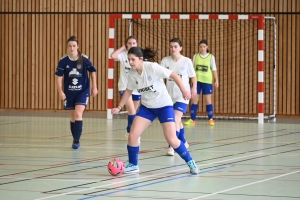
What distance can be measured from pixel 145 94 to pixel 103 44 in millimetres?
11240

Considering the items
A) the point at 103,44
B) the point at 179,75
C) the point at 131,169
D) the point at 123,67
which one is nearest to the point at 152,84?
the point at 131,169

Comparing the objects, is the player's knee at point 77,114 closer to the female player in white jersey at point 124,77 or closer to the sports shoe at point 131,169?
the female player in white jersey at point 124,77

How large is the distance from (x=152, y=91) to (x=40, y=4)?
12.1 m

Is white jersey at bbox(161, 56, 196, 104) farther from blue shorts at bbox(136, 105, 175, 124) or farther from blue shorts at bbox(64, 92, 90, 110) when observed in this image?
blue shorts at bbox(136, 105, 175, 124)

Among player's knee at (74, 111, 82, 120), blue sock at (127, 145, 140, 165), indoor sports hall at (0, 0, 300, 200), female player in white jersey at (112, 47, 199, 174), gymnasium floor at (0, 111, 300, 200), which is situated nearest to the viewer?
gymnasium floor at (0, 111, 300, 200)

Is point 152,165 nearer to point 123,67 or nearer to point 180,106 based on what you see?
point 180,106

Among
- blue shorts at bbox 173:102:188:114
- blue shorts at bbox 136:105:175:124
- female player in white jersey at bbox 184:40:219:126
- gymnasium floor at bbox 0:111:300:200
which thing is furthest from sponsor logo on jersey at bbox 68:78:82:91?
female player in white jersey at bbox 184:40:219:126

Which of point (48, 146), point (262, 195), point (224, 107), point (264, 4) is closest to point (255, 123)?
point (224, 107)

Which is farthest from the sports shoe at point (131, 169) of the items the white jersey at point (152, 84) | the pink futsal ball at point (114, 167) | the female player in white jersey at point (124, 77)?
the female player in white jersey at point (124, 77)

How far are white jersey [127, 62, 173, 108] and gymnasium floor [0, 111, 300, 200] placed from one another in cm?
82

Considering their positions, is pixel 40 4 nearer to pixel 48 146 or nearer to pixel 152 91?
pixel 48 146

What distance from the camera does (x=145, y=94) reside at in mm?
8281

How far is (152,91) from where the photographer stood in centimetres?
822

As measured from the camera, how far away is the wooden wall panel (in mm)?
18391
